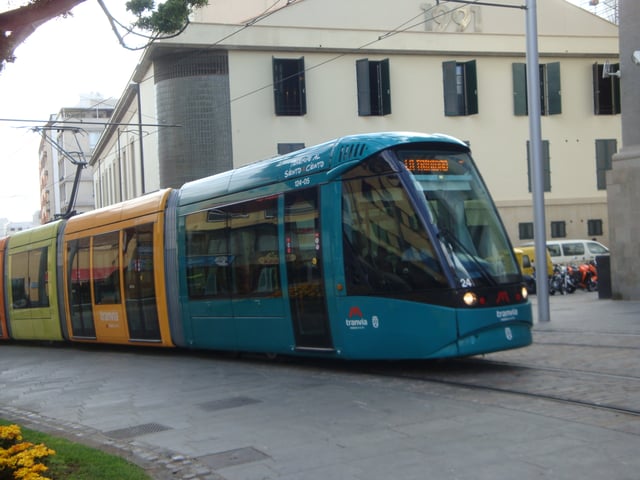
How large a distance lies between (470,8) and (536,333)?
97.1 ft

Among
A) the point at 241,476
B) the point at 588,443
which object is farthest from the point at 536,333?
the point at 241,476

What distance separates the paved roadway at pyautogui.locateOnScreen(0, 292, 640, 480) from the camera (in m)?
6.07

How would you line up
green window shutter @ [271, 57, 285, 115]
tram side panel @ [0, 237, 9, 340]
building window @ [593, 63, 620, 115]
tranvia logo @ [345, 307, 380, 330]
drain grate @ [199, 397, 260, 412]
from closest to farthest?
drain grate @ [199, 397, 260, 412] → tranvia logo @ [345, 307, 380, 330] → tram side panel @ [0, 237, 9, 340] → green window shutter @ [271, 57, 285, 115] → building window @ [593, 63, 620, 115]

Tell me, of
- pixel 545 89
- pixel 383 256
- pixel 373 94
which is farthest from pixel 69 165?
pixel 383 256

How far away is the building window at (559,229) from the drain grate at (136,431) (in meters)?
35.3

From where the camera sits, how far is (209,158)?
3581 cm

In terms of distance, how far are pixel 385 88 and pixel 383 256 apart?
28891 millimetres

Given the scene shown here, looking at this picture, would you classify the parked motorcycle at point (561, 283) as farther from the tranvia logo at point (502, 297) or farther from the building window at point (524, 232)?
the tranvia logo at point (502, 297)

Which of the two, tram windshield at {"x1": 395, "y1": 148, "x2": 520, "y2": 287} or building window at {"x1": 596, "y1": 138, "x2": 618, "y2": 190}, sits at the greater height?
building window at {"x1": 596, "y1": 138, "x2": 618, "y2": 190}

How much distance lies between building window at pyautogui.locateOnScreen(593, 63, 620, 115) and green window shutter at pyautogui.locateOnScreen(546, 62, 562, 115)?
2.08m

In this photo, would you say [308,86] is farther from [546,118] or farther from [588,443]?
[588,443]

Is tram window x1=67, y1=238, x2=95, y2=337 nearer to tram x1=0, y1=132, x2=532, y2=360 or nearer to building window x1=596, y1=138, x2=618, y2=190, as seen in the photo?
tram x1=0, y1=132, x2=532, y2=360

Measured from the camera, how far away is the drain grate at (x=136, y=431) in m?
8.03

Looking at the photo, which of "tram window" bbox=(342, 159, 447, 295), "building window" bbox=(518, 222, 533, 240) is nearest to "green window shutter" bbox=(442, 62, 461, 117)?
"building window" bbox=(518, 222, 533, 240)
